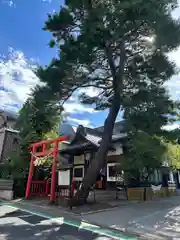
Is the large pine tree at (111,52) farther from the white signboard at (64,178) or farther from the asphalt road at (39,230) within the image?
the white signboard at (64,178)

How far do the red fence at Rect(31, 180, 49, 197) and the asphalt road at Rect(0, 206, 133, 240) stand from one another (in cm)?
597

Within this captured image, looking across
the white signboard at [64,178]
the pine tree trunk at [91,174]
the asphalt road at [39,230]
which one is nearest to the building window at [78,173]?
the white signboard at [64,178]

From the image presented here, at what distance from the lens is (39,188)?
12.8 meters

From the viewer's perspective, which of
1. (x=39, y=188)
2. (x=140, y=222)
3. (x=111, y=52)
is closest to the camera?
(x=140, y=222)

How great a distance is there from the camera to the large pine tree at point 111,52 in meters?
8.77

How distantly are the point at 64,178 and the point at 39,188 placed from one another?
13.7 ft

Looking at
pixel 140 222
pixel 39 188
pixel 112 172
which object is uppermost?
pixel 112 172

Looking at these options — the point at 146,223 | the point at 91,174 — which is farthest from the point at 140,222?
the point at 91,174

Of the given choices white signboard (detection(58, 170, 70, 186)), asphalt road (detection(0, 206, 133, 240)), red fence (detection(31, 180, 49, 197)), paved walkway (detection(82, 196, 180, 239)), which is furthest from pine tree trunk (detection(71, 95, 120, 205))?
white signboard (detection(58, 170, 70, 186))

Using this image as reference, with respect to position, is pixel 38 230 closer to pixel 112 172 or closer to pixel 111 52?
pixel 111 52

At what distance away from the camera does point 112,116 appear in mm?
10156

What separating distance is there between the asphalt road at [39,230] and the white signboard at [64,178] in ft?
33.2

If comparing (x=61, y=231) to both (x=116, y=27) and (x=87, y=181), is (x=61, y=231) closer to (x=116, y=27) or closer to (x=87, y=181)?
(x=87, y=181)

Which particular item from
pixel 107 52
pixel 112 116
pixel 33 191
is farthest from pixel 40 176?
pixel 107 52
